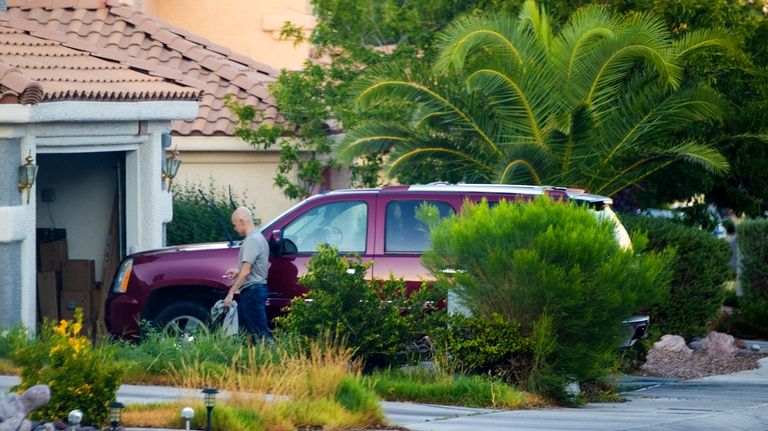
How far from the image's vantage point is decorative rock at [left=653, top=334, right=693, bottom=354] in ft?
61.2

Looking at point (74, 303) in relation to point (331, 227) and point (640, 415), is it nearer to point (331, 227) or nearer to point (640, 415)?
point (331, 227)

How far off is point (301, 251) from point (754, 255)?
10356mm

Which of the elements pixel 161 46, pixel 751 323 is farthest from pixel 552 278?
pixel 161 46

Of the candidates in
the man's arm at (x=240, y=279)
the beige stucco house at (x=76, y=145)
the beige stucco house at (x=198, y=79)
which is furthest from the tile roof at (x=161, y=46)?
the man's arm at (x=240, y=279)

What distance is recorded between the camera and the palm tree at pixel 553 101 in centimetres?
1917

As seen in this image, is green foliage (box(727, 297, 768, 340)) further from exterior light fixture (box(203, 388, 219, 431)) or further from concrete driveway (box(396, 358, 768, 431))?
exterior light fixture (box(203, 388, 219, 431))

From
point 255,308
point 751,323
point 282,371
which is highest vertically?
point 255,308

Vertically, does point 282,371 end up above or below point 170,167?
below

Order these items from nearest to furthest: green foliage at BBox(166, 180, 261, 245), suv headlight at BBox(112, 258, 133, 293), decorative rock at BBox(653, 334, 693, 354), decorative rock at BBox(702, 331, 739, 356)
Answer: suv headlight at BBox(112, 258, 133, 293)
decorative rock at BBox(653, 334, 693, 354)
decorative rock at BBox(702, 331, 739, 356)
green foliage at BBox(166, 180, 261, 245)

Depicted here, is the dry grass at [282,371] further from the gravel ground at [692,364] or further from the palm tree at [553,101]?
the palm tree at [553,101]

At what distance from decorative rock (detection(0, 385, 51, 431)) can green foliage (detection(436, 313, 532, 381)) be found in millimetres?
5119

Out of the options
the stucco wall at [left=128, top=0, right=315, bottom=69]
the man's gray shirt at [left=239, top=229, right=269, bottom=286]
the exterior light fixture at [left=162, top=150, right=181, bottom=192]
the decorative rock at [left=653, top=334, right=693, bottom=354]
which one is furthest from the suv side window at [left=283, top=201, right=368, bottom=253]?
the stucco wall at [left=128, top=0, right=315, bottom=69]

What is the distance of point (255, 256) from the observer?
1500cm

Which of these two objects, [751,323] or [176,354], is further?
[751,323]
